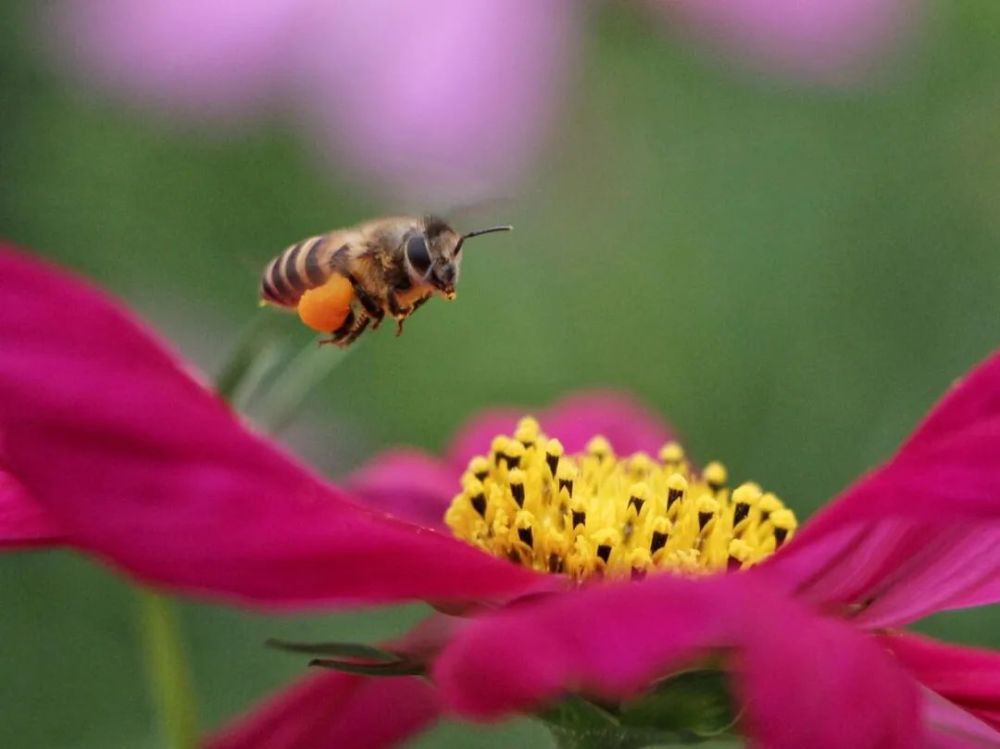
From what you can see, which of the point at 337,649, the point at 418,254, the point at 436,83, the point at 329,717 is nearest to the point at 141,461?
the point at 337,649

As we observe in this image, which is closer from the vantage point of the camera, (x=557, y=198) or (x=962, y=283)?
(x=962, y=283)

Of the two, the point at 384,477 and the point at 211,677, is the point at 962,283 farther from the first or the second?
the point at 384,477

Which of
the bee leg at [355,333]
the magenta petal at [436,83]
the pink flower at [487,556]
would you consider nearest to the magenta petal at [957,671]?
the pink flower at [487,556]

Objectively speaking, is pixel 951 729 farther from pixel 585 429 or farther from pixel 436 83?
pixel 436 83

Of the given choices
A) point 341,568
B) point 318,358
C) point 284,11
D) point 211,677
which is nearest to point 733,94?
point 284,11

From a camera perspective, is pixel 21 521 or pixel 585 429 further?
pixel 585 429

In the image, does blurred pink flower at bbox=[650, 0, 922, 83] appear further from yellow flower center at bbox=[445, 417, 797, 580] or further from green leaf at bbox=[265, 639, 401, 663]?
green leaf at bbox=[265, 639, 401, 663]
